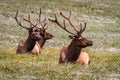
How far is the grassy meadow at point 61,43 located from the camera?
600 inches

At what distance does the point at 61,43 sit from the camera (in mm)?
34938

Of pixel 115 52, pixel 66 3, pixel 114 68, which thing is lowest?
pixel 66 3

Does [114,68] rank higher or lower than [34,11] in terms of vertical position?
higher

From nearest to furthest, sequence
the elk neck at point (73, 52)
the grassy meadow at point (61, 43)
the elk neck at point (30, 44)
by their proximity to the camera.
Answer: the grassy meadow at point (61, 43) → the elk neck at point (73, 52) → the elk neck at point (30, 44)

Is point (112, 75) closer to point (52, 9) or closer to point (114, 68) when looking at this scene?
point (114, 68)

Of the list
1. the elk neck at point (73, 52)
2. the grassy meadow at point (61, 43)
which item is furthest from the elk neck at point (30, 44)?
the elk neck at point (73, 52)

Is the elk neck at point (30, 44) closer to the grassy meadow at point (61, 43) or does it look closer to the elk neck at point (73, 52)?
the grassy meadow at point (61, 43)

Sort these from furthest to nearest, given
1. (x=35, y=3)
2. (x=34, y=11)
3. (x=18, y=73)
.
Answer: (x=35, y=3), (x=34, y=11), (x=18, y=73)

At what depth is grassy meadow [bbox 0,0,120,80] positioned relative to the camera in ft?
50.0

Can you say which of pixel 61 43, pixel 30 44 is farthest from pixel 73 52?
pixel 61 43

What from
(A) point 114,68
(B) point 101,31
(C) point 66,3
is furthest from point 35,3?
(A) point 114,68

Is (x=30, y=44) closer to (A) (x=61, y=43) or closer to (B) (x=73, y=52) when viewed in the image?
(B) (x=73, y=52)

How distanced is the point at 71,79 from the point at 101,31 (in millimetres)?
32842

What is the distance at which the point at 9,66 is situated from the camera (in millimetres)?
16156
